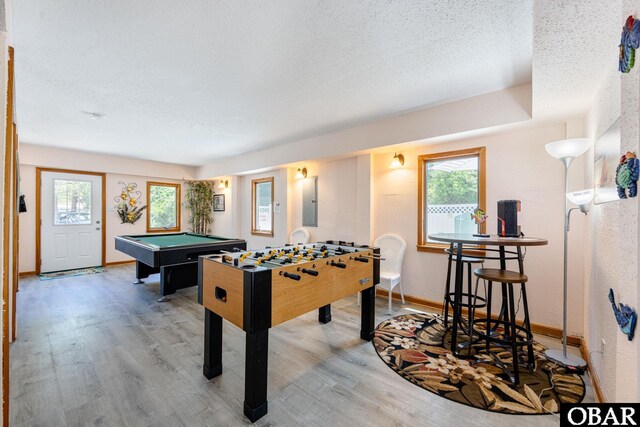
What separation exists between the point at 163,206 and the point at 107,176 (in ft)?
4.47

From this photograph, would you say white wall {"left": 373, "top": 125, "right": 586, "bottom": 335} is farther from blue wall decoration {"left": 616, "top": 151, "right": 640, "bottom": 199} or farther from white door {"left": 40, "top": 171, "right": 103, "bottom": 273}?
white door {"left": 40, "top": 171, "right": 103, "bottom": 273}

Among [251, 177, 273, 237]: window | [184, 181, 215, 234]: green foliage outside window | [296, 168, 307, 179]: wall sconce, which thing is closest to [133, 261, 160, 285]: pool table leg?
[251, 177, 273, 237]: window

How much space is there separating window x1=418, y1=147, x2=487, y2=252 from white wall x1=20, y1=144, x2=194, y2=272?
620 cm

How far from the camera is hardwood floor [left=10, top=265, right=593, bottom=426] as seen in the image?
1.67m

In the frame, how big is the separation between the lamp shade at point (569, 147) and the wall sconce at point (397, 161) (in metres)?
1.74

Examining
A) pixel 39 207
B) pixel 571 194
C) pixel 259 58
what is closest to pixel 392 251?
pixel 571 194

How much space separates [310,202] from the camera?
5113 millimetres

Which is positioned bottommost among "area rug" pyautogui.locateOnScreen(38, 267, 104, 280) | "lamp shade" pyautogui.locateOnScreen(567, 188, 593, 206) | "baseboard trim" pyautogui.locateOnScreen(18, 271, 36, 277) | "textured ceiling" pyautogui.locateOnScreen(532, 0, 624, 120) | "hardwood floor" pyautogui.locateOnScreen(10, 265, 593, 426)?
"hardwood floor" pyautogui.locateOnScreen(10, 265, 593, 426)

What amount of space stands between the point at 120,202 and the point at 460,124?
23.3ft

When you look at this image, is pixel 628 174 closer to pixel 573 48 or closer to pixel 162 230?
pixel 573 48

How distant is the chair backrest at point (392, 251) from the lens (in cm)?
374

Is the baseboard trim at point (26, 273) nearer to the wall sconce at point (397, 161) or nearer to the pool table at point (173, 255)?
the pool table at point (173, 255)

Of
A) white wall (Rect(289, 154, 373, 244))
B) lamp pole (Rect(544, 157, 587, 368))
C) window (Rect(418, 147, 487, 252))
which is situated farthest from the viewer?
white wall (Rect(289, 154, 373, 244))

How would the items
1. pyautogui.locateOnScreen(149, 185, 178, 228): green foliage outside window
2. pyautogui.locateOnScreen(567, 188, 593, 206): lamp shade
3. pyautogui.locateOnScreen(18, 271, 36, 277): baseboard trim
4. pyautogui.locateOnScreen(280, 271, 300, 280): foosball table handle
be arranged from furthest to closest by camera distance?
pyautogui.locateOnScreen(149, 185, 178, 228): green foliage outside window < pyautogui.locateOnScreen(18, 271, 36, 277): baseboard trim < pyautogui.locateOnScreen(567, 188, 593, 206): lamp shade < pyautogui.locateOnScreen(280, 271, 300, 280): foosball table handle
